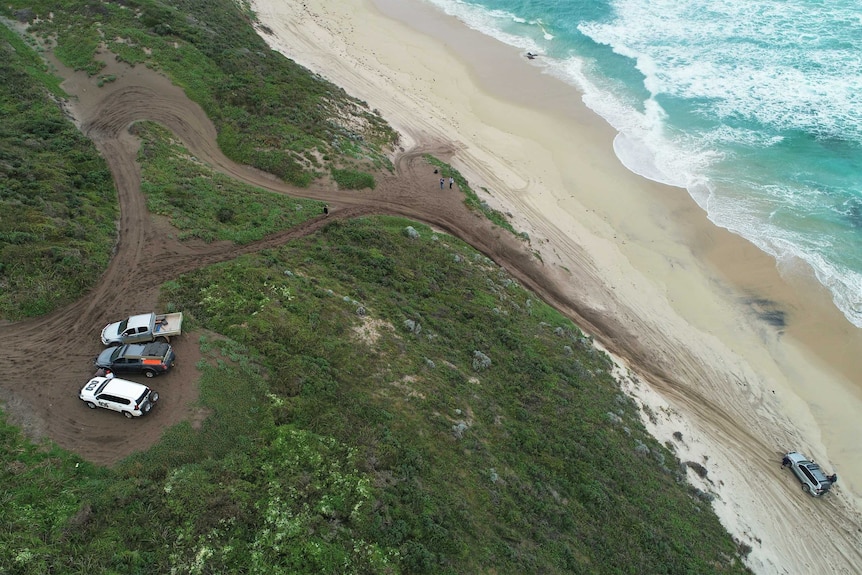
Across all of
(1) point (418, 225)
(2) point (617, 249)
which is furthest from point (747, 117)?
(1) point (418, 225)

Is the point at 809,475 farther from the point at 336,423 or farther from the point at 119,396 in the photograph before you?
the point at 119,396

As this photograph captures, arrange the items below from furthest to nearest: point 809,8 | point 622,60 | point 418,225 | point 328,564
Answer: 1. point 809,8
2. point 622,60
3. point 418,225
4. point 328,564

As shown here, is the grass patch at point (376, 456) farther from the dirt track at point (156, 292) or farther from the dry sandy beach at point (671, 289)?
the dry sandy beach at point (671, 289)

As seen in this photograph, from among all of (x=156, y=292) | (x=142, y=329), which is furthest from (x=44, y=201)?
(x=142, y=329)

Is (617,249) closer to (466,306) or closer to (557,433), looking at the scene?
(466,306)

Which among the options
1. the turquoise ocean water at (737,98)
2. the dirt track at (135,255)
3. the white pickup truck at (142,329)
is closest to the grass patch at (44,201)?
the dirt track at (135,255)

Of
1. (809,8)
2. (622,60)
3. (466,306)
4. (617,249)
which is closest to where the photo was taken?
(466,306)

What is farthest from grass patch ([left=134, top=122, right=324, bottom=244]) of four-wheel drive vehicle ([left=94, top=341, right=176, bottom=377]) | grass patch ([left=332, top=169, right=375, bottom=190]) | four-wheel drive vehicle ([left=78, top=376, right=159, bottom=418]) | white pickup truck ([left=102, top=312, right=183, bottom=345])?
four-wheel drive vehicle ([left=78, top=376, right=159, bottom=418])
